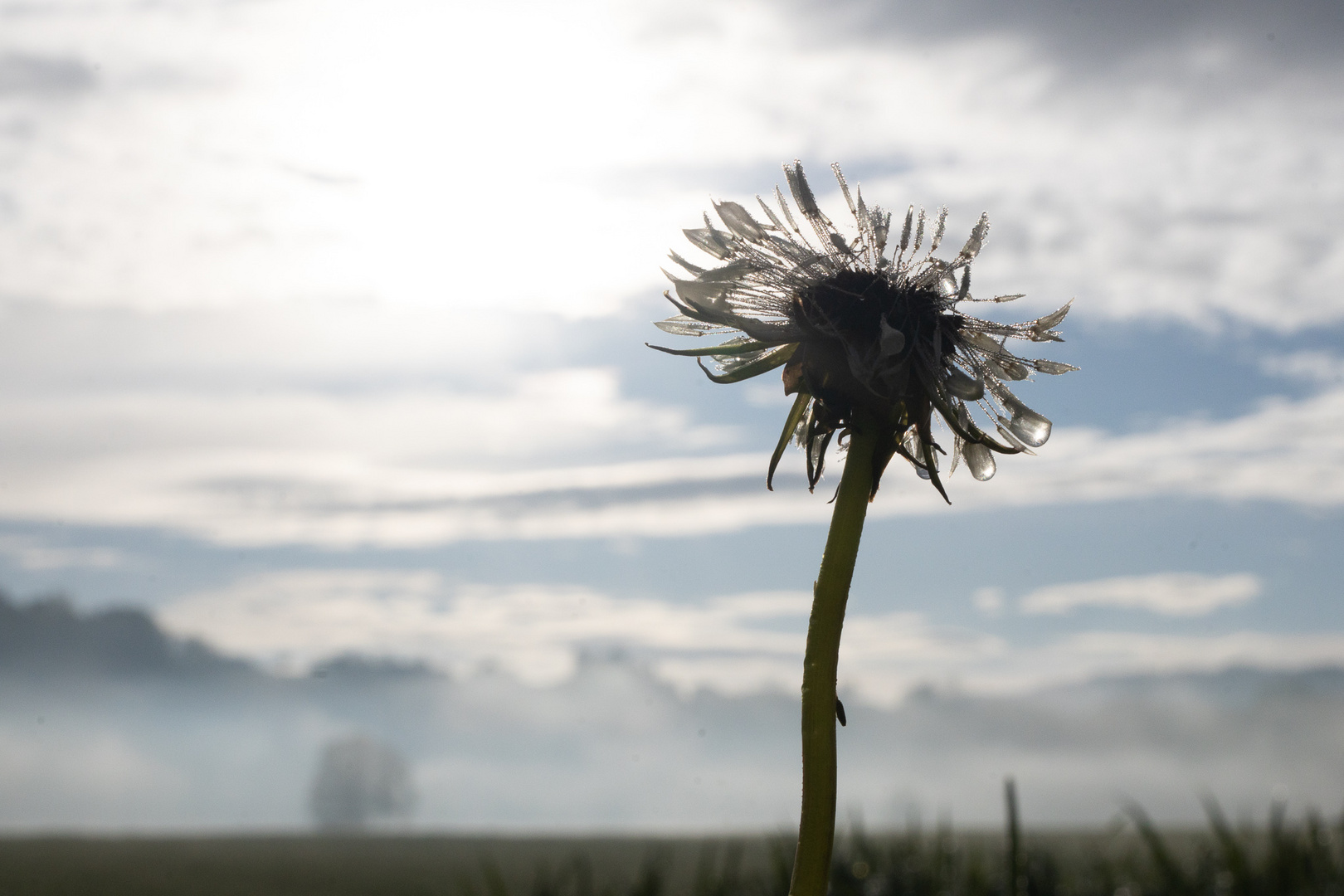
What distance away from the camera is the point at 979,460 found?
3.11 metres

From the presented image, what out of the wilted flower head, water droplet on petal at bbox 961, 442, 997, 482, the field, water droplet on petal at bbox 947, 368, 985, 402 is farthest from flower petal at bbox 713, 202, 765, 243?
the field

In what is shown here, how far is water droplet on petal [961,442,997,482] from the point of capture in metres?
3.09

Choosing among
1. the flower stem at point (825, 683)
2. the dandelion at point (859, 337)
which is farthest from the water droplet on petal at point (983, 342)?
the flower stem at point (825, 683)

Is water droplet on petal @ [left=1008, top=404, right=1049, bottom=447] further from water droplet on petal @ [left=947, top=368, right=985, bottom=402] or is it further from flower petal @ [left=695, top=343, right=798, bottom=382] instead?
flower petal @ [left=695, top=343, right=798, bottom=382]

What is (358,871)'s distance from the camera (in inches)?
699

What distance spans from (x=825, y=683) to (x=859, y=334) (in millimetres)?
1038

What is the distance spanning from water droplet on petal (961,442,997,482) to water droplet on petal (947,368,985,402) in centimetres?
21

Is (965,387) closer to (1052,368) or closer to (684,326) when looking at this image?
(1052,368)

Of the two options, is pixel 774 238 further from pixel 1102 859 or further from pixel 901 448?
pixel 1102 859

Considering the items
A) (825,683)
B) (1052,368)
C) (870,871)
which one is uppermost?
(1052,368)

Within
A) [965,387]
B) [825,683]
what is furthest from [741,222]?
[825,683]

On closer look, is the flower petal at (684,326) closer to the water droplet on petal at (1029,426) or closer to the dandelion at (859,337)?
the dandelion at (859,337)

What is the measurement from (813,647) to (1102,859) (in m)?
9.55

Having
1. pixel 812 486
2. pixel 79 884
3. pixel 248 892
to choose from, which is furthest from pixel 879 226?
pixel 79 884
